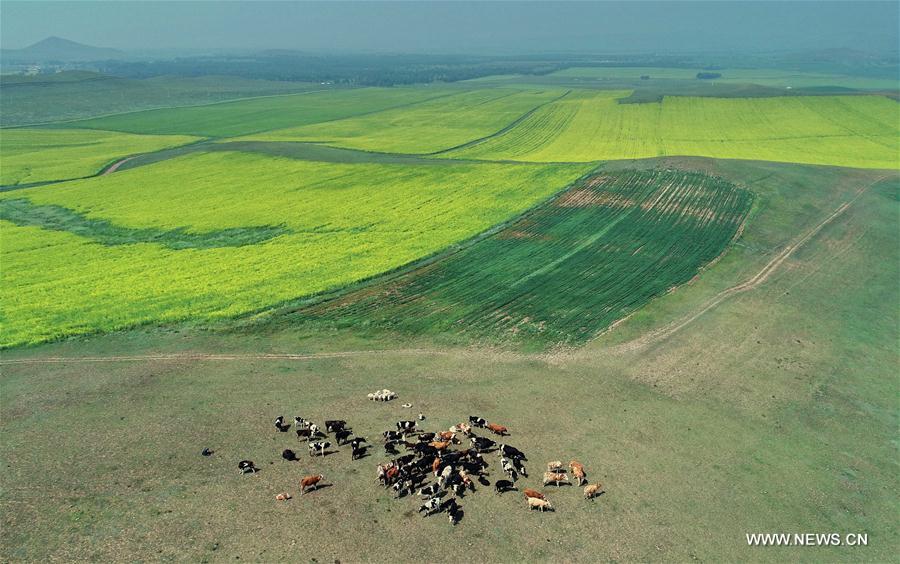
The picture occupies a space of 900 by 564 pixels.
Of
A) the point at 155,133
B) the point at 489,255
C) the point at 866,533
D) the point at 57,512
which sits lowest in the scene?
the point at 866,533

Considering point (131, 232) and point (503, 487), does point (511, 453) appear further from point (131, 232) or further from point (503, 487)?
point (131, 232)

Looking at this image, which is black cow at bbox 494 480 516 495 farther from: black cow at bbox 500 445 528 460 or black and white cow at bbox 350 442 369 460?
black and white cow at bbox 350 442 369 460

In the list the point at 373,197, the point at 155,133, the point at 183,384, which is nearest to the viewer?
the point at 183,384

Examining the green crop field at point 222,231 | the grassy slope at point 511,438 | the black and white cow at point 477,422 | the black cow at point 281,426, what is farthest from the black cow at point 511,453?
the green crop field at point 222,231

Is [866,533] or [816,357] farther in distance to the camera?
[816,357]

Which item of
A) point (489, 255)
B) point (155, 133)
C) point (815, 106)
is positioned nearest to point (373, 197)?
point (489, 255)

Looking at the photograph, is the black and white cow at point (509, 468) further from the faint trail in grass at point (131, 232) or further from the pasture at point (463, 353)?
the faint trail in grass at point (131, 232)

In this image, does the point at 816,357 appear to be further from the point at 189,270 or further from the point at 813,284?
the point at 189,270
